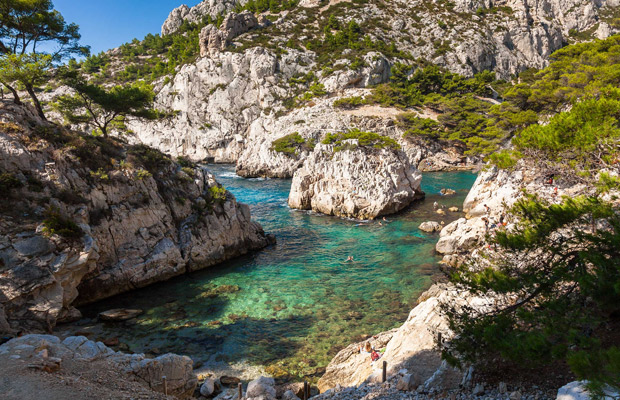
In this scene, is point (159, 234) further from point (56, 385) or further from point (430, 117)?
point (430, 117)

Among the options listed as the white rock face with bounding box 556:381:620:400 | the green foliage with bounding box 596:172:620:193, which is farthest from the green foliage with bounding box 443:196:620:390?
the green foliage with bounding box 596:172:620:193

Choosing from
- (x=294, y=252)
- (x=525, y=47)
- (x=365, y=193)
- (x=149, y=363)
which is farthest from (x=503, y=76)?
(x=149, y=363)

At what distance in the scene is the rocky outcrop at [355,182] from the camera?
1300 inches

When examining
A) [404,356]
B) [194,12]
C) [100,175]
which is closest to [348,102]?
[100,175]

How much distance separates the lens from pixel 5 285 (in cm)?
1277

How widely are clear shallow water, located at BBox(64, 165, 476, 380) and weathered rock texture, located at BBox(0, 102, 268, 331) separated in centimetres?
140

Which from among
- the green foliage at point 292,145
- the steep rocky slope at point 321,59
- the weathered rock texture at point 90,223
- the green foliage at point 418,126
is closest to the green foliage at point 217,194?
the weathered rock texture at point 90,223

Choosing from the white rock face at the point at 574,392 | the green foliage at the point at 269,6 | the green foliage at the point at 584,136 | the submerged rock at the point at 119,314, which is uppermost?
the green foliage at the point at 269,6

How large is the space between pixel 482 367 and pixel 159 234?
62.7 ft

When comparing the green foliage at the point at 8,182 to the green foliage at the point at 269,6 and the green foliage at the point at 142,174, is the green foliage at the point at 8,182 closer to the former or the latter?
the green foliage at the point at 142,174

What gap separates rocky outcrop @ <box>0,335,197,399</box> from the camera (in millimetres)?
8836

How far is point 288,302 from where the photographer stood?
697 inches

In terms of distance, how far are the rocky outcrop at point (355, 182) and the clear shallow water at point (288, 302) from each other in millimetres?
4801

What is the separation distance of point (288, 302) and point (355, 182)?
18.7 metres
